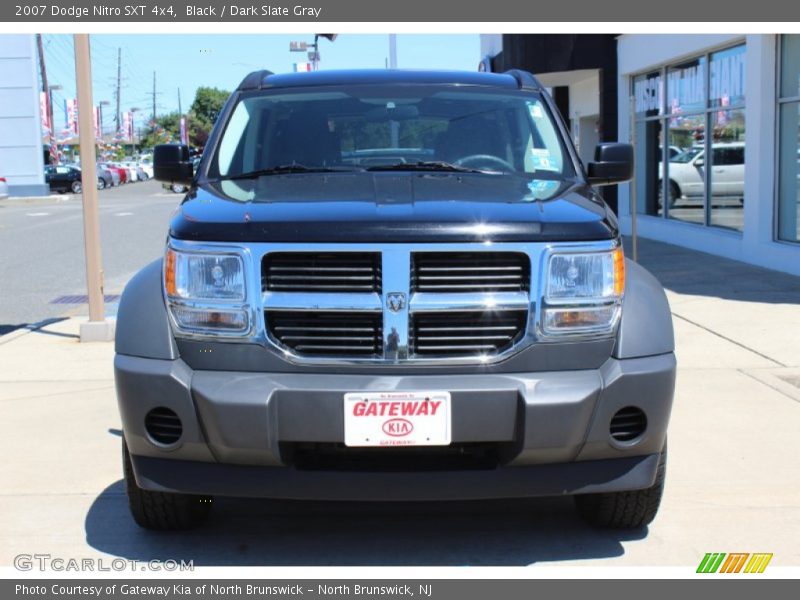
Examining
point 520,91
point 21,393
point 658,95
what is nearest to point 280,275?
point 520,91

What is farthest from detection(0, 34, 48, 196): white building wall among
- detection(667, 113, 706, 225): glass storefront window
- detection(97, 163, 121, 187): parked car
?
detection(667, 113, 706, 225): glass storefront window

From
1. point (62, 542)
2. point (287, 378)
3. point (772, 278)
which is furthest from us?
point (772, 278)

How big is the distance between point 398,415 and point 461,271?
1.85 feet

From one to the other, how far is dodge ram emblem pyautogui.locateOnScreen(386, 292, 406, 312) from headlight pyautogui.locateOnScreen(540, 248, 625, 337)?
496mm

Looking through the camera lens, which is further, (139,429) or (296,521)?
(296,521)

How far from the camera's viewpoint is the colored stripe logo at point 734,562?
399cm

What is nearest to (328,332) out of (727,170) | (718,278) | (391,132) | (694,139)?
(391,132)

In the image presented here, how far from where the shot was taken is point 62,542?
170 inches

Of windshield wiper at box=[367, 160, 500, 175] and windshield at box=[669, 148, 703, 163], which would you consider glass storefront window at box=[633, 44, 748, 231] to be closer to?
windshield at box=[669, 148, 703, 163]

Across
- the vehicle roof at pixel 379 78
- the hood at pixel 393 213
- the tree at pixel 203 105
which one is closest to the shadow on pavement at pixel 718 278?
the vehicle roof at pixel 379 78

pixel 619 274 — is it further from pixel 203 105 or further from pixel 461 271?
pixel 203 105

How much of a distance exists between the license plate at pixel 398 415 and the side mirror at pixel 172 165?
1.99 meters

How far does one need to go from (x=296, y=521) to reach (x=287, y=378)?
109cm
